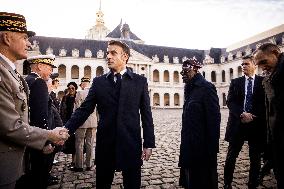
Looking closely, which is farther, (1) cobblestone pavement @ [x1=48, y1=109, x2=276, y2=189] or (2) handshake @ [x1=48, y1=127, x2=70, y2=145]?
(1) cobblestone pavement @ [x1=48, y1=109, x2=276, y2=189]

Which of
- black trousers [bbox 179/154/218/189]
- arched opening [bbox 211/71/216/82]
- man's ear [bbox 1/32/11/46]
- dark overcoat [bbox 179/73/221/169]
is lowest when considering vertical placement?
black trousers [bbox 179/154/218/189]

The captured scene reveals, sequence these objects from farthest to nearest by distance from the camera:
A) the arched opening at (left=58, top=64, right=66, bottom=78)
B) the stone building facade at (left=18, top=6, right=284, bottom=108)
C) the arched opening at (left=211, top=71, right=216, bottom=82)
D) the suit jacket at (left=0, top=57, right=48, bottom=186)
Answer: the arched opening at (left=211, top=71, right=216, bottom=82)
the arched opening at (left=58, top=64, right=66, bottom=78)
the stone building facade at (left=18, top=6, right=284, bottom=108)
the suit jacket at (left=0, top=57, right=48, bottom=186)

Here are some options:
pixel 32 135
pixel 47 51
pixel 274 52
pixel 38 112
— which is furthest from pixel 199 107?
pixel 47 51

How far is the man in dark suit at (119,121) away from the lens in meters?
3.24

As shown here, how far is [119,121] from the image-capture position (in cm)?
327

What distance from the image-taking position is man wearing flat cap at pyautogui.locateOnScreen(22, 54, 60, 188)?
3350mm

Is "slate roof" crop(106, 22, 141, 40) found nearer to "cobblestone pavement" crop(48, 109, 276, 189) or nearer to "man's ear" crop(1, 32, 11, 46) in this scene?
"cobblestone pavement" crop(48, 109, 276, 189)

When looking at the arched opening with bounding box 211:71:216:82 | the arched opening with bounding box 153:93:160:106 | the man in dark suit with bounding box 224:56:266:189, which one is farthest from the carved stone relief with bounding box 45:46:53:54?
the man in dark suit with bounding box 224:56:266:189

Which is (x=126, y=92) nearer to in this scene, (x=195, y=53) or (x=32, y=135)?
(x=32, y=135)

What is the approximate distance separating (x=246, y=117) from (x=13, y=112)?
3761 mm

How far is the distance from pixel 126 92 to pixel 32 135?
1379mm

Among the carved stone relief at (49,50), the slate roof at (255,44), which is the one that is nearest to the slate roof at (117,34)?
the carved stone relief at (49,50)

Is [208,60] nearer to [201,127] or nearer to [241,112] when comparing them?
[241,112]

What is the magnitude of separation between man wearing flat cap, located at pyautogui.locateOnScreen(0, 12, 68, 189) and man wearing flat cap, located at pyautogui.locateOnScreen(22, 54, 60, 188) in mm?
735
